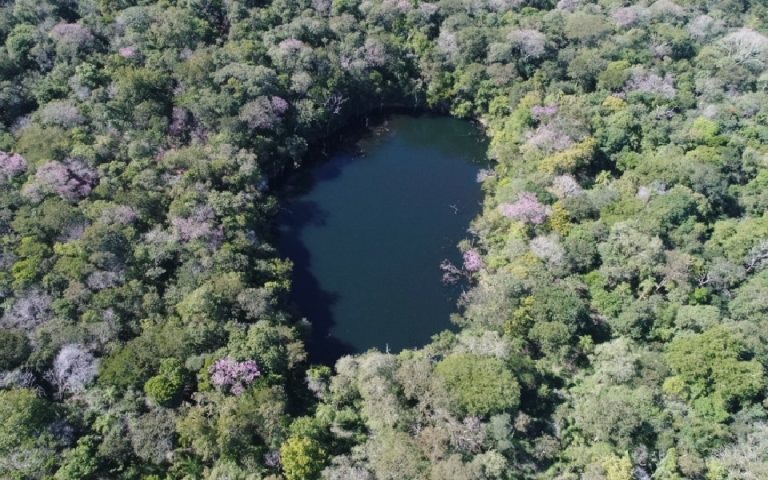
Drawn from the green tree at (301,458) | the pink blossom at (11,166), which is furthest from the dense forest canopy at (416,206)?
the pink blossom at (11,166)

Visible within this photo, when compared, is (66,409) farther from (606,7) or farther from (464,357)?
(606,7)

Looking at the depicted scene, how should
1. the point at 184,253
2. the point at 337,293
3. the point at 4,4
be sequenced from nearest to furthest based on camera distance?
the point at 184,253, the point at 337,293, the point at 4,4

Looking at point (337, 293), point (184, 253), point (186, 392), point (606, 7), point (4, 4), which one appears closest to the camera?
point (186, 392)

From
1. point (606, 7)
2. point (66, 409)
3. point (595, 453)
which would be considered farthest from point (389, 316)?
point (606, 7)

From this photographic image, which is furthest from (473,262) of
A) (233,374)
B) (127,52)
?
(127,52)

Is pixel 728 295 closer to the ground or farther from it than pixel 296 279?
farther from it

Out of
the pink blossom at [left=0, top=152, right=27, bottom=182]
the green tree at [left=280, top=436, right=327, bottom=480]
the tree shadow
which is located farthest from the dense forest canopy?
the tree shadow
